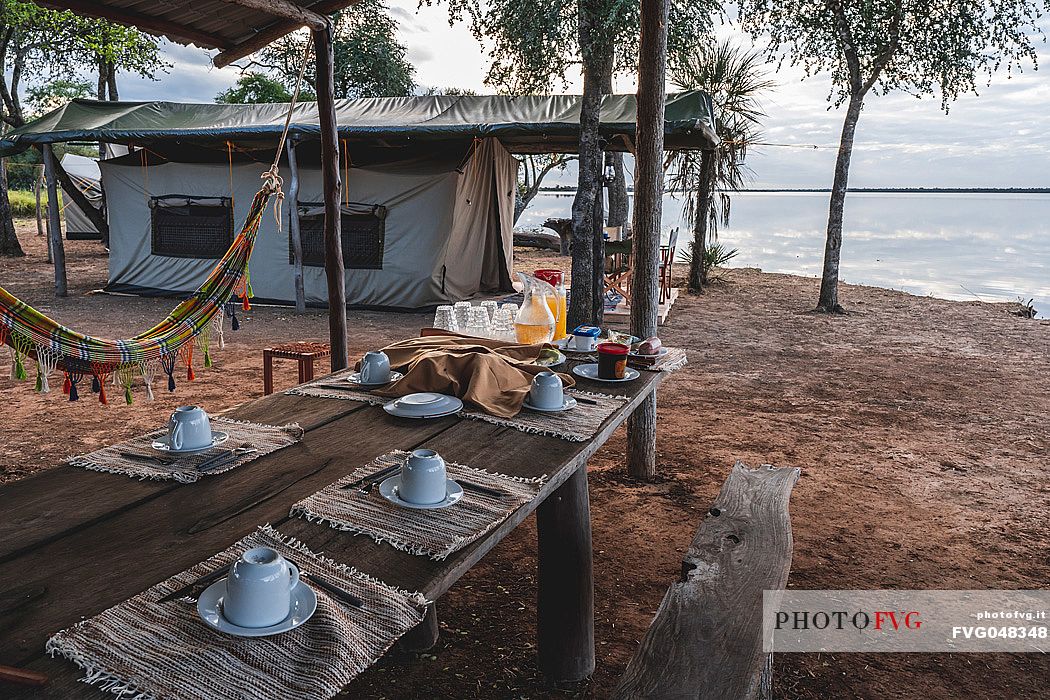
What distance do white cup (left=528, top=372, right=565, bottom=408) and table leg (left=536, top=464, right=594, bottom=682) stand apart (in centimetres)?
24

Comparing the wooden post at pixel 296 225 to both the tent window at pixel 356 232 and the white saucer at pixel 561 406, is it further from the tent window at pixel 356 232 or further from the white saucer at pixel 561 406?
the white saucer at pixel 561 406

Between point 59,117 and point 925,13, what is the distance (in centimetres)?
980

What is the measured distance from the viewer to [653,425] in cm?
351

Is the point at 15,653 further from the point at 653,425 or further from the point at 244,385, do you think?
the point at 244,385

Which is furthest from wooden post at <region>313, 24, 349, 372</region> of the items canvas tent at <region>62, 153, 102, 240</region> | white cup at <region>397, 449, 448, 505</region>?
canvas tent at <region>62, 153, 102, 240</region>

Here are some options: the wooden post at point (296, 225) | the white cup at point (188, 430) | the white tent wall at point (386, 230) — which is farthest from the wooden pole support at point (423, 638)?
the wooden post at point (296, 225)

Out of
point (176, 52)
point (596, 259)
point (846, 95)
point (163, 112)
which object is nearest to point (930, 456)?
point (596, 259)

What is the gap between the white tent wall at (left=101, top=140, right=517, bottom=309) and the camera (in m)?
7.90

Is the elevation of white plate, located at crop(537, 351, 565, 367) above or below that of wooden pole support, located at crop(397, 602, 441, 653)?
above

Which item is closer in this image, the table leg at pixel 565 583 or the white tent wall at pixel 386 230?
the table leg at pixel 565 583

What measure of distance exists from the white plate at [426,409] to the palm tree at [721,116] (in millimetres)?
8943

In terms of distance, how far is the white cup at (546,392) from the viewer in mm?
1905

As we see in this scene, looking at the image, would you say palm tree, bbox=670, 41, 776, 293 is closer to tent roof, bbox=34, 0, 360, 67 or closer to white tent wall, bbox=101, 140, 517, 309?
white tent wall, bbox=101, 140, 517, 309

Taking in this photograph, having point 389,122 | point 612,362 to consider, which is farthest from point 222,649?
point 389,122
